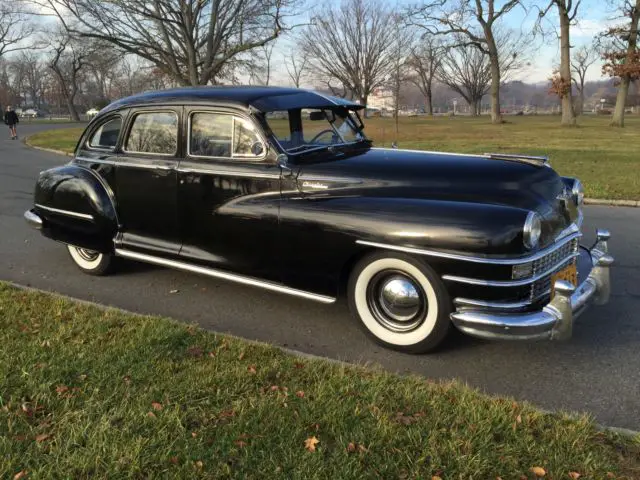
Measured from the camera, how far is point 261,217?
4074 mm

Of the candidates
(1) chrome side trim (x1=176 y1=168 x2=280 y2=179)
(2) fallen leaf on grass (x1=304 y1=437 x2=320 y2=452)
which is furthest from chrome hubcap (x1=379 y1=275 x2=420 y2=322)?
A: (2) fallen leaf on grass (x1=304 y1=437 x2=320 y2=452)

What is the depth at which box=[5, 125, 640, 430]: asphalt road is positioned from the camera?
3254 millimetres

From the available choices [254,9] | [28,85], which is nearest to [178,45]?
[254,9]

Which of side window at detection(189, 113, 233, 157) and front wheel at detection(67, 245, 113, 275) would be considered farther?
front wheel at detection(67, 245, 113, 275)

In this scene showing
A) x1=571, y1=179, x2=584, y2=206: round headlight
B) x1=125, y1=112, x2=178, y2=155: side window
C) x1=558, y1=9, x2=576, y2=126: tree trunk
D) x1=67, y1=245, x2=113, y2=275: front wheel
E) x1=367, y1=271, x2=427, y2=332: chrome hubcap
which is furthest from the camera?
x1=558, y1=9, x2=576, y2=126: tree trunk

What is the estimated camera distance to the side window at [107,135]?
5082mm

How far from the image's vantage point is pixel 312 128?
182 inches

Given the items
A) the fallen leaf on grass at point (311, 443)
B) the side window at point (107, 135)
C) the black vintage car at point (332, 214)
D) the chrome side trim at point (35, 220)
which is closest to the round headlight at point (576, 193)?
the black vintage car at point (332, 214)

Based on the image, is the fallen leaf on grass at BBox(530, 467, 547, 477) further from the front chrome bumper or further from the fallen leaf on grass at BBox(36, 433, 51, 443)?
the fallen leaf on grass at BBox(36, 433, 51, 443)

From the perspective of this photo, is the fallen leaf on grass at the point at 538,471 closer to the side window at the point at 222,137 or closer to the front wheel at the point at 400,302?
the front wheel at the point at 400,302

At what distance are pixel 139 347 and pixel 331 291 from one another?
1.37m

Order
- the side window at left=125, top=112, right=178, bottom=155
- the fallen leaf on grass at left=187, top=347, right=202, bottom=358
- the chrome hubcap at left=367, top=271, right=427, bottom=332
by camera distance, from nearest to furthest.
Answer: the fallen leaf on grass at left=187, top=347, right=202, bottom=358
the chrome hubcap at left=367, top=271, right=427, bottom=332
the side window at left=125, top=112, right=178, bottom=155

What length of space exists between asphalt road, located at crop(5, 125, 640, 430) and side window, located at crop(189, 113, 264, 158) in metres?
1.31

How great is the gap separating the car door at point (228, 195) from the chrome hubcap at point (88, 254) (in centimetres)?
142
